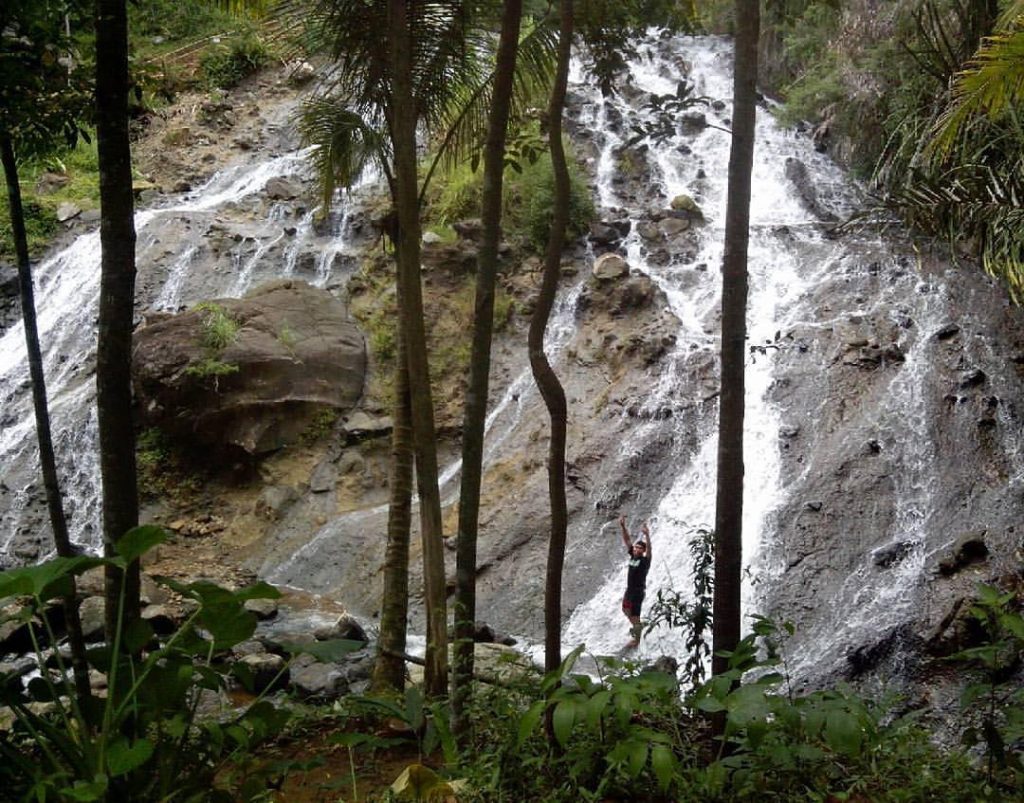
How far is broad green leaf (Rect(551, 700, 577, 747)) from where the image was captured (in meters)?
2.67

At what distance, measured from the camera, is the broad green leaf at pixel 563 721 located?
267 cm

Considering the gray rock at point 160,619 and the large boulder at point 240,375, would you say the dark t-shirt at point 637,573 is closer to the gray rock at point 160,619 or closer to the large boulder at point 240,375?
the gray rock at point 160,619

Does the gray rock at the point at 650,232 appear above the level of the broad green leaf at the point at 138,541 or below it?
below

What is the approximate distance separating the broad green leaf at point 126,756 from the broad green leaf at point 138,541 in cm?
50

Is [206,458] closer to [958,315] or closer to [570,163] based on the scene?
[570,163]

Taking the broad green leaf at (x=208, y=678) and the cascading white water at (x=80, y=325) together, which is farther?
the cascading white water at (x=80, y=325)

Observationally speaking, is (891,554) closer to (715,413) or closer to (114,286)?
(715,413)

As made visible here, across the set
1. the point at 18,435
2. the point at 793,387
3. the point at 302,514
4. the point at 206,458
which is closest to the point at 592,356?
the point at 793,387

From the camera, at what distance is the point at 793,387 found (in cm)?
1200

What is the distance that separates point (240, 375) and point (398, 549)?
25.2 ft

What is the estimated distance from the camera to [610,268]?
14.8 m

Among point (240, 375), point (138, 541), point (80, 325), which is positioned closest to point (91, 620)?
point (240, 375)

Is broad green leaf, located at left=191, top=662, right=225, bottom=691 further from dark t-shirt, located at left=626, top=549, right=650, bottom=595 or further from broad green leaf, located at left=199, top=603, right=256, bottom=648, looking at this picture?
dark t-shirt, located at left=626, top=549, right=650, bottom=595

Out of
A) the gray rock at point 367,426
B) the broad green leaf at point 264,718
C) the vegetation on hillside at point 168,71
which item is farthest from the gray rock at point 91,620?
the broad green leaf at point 264,718
